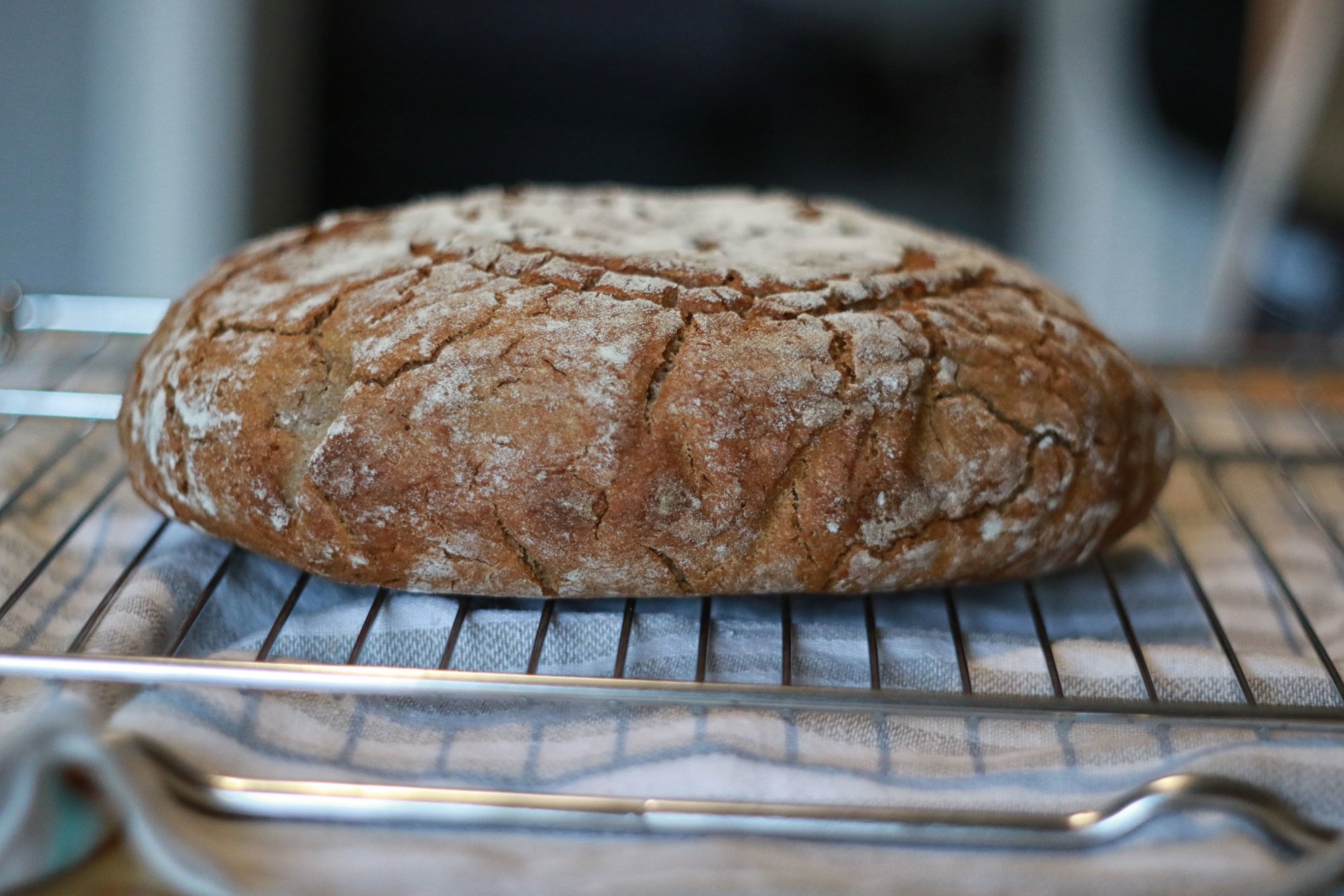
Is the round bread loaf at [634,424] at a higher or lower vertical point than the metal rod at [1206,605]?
higher

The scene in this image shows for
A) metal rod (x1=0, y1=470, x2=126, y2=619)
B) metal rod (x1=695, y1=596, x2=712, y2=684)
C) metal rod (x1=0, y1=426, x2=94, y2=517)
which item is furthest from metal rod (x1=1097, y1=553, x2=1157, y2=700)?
metal rod (x1=0, y1=426, x2=94, y2=517)

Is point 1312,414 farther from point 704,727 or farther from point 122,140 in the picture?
point 122,140

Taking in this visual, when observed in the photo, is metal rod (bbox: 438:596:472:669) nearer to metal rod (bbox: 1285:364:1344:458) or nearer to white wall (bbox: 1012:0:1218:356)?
metal rod (bbox: 1285:364:1344:458)

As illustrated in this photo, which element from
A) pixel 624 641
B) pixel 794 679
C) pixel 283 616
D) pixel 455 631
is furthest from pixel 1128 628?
pixel 283 616

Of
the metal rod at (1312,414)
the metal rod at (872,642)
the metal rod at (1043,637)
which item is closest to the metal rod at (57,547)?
the metal rod at (872,642)

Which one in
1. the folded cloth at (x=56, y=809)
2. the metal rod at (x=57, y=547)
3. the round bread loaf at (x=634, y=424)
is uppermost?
the round bread loaf at (x=634, y=424)

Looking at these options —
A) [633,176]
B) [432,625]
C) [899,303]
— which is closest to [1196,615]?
[899,303]

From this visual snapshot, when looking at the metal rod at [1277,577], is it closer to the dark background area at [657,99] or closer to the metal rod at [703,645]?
the metal rod at [703,645]
